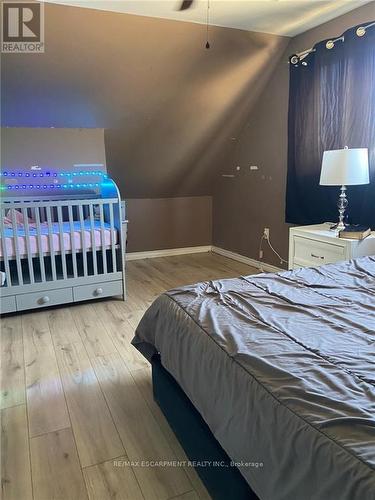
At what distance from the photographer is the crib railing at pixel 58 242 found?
2.85 m

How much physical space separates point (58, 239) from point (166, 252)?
2137 mm

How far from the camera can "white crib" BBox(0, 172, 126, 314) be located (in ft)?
9.39

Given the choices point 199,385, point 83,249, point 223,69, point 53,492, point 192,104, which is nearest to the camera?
point 199,385

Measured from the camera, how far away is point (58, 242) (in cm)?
299

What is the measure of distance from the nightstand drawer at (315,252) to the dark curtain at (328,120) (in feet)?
1.81

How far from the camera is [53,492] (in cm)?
132

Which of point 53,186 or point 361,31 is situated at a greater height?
point 361,31

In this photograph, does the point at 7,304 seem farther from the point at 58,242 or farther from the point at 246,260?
the point at 246,260

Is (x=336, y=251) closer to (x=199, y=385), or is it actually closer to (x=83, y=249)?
(x=199, y=385)

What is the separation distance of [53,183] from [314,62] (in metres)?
2.62

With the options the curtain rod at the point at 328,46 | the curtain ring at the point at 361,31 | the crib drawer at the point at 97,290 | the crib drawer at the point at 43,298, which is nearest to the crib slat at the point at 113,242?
the crib drawer at the point at 97,290

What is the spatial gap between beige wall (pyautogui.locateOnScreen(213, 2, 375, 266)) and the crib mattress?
68.5 inches

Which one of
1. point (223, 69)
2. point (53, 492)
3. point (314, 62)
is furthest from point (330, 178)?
point (53, 492)

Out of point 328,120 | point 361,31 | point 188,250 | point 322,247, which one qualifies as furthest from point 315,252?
point 188,250
